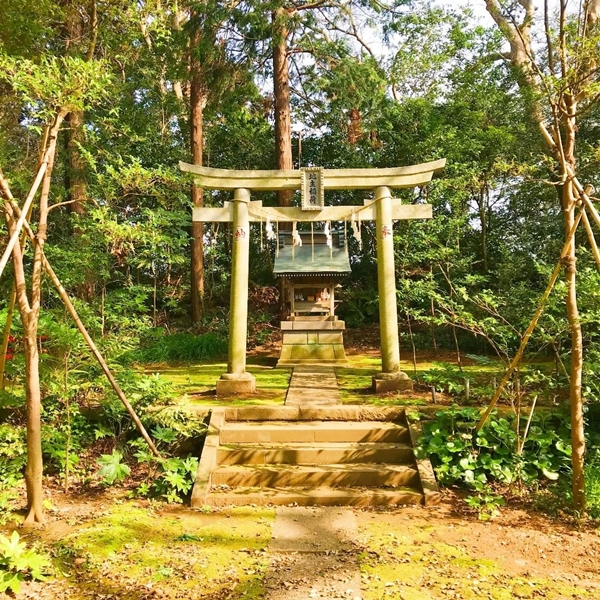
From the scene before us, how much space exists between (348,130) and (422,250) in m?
6.73

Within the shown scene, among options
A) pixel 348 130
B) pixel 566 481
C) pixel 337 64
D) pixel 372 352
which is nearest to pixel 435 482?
pixel 566 481

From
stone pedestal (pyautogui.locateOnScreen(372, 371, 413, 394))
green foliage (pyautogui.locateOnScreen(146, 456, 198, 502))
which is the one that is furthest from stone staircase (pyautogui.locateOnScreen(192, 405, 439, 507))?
stone pedestal (pyautogui.locateOnScreen(372, 371, 413, 394))

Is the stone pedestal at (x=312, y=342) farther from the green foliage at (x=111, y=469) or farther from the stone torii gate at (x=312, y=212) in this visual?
the green foliage at (x=111, y=469)

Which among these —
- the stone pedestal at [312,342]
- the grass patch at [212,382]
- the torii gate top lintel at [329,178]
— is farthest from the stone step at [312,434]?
the stone pedestal at [312,342]

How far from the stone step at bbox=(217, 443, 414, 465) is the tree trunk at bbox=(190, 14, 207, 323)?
7618mm

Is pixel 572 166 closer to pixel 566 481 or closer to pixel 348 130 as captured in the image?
pixel 566 481

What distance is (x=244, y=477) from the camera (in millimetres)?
4512

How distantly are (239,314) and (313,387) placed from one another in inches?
59.9

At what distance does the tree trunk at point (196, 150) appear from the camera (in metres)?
11.2

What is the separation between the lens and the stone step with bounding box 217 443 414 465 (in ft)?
15.7

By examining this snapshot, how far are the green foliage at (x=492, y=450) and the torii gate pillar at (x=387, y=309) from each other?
1.46m

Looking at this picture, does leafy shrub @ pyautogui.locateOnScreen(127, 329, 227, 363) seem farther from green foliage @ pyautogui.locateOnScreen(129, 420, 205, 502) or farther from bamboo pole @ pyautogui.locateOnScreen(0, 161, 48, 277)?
bamboo pole @ pyautogui.locateOnScreen(0, 161, 48, 277)

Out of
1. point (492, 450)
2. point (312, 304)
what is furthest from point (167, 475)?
point (312, 304)

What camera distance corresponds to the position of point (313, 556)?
3.31 metres
